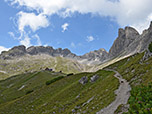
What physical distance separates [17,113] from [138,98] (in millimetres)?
44515

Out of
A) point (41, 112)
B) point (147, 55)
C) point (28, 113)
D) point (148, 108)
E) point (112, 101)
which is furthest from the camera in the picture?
point (147, 55)

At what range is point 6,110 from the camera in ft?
163

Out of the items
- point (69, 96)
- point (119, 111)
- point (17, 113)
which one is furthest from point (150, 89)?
point (17, 113)

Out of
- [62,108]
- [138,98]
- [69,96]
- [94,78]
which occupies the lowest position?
[138,98]

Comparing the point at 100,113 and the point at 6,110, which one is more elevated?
the point at 6,110

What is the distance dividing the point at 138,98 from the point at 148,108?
343 centimetres

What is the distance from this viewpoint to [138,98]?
15883 millimetres

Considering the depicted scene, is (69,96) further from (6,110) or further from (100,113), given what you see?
(6,110)

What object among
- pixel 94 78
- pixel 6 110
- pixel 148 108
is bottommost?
pixel 148 108

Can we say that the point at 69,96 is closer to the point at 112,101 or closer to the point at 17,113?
the point at 17,113

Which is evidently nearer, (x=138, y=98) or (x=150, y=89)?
(x=138, y=98)

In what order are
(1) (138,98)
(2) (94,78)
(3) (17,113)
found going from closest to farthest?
(1) (138,98)
(3) (17,113)
(2) (94,78)

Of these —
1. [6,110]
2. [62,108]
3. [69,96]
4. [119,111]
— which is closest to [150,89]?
[119,111]

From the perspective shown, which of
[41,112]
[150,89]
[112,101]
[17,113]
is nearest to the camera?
[150,89]
